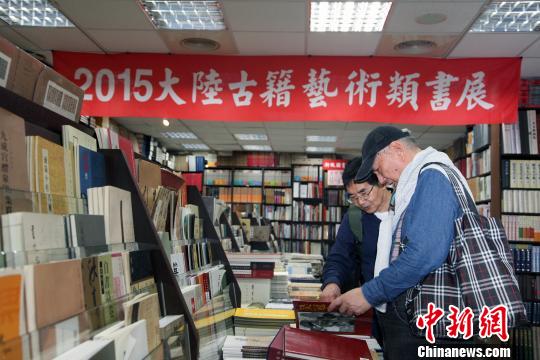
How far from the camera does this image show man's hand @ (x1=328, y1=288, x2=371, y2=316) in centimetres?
160

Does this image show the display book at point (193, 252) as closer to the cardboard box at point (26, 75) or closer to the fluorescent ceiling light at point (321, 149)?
the cardboard box at point (26, 75)

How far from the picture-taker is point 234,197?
973cm

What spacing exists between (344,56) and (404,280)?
3.00m

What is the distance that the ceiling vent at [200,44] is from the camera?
4.02 meters

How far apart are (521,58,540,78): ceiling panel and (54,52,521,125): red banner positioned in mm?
439

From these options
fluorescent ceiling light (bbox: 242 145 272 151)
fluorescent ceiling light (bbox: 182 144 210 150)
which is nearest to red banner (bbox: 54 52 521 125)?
fluorescent ceiling light (bbox: 182 144 210 150)

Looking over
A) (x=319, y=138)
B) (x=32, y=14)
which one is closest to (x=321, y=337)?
(x=32, y=14)

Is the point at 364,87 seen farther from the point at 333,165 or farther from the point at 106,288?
the point at 333,165

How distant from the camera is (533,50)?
4.09m

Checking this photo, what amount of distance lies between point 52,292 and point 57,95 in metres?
0.53

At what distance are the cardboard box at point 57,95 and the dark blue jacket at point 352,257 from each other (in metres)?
1.40

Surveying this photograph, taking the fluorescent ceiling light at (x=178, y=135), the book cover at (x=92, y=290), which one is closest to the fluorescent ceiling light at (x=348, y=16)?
the book cover at (x=92, y=290)

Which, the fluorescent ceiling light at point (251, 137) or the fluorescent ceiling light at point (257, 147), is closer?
the fluorescent ceiling light at point (251, 137)

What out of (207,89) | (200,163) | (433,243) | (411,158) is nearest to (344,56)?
(207,89)
